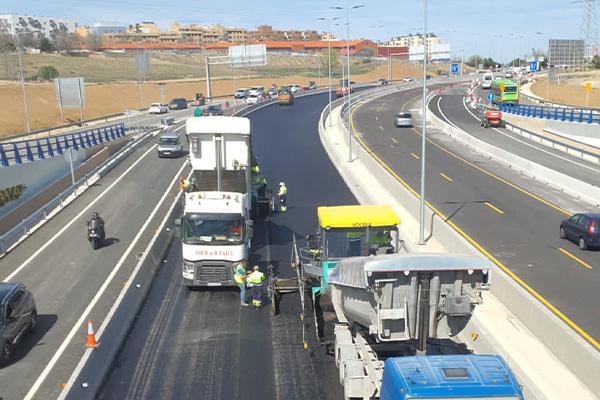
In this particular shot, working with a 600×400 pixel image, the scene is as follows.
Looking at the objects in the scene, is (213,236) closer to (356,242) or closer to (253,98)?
(356,242)

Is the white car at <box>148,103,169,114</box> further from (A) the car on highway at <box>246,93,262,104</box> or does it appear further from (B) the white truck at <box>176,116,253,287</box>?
(B) the white truck at <box>176,116,253,287</box>

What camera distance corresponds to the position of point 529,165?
36781 millimetres

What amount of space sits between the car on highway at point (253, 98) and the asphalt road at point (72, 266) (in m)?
42.5

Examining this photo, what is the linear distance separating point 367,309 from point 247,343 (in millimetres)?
4396

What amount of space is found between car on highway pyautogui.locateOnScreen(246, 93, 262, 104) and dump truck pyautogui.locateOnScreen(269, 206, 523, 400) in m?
65.6

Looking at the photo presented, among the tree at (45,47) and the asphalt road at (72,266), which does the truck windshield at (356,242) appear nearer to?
the asphalt road at (72,266)

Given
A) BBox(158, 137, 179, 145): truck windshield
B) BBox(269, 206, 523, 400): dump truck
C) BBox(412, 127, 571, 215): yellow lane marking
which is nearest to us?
BBox(269, 206, 523, 400): dump truck

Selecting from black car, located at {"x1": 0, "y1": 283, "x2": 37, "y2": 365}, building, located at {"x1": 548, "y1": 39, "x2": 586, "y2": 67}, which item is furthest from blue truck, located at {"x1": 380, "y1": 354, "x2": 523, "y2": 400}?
building, located at {"x1": 548, "y1": 39, "x2": 586, "y2": 67}

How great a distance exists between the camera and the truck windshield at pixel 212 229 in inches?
704

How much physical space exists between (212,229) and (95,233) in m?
7.00

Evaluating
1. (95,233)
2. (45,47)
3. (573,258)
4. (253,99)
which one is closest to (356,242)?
(573,258)

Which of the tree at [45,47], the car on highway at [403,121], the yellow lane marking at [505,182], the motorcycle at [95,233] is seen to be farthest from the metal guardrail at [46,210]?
the tree at [45,47]

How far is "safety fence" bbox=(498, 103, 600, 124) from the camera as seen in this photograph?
5262 cm

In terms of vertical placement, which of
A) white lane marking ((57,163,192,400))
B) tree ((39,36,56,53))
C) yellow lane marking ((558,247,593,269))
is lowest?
yellow lane marking ((558,247,593,269))
